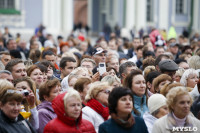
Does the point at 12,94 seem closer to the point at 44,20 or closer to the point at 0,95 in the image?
the point at 0,95

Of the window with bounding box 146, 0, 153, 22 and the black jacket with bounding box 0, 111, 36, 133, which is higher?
the window with bounding box 146, 0, 153, 22

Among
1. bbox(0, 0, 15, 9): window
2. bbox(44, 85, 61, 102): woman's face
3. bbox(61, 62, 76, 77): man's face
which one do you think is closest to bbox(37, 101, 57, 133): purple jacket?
bbox(44, 85, 61, 102): woman's face

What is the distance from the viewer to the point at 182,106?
609 centimetres

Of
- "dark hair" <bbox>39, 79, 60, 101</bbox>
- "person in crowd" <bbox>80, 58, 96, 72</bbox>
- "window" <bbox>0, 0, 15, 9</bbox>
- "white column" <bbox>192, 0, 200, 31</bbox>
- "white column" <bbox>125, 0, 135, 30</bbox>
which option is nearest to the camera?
"dark hair" <bbox>39, 79, 60, 101</bbox>

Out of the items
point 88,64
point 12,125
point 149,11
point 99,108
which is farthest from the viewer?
point 149,11

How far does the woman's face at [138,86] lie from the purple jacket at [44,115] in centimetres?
125

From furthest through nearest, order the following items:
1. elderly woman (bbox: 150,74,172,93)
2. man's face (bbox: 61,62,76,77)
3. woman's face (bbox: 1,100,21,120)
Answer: man's face (bbox: 61,62,76,77) < elderly woman (bbox: 150,74,172,93) < woman's face (bbox: 1,100,21,120)

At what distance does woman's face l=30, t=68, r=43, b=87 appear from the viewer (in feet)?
30.3

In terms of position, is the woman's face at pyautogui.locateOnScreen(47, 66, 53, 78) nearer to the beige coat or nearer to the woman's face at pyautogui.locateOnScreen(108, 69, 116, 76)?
the woman's face at pyautogui.locateOnScreen(108, 69, 116, 76)

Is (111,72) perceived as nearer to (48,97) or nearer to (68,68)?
(68,68)

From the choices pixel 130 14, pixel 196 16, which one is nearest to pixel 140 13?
pixel 130 14

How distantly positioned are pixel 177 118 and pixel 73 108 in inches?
50.0

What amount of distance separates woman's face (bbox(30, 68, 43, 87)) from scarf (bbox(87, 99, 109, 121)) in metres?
2.47

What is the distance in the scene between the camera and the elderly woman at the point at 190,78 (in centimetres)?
911
